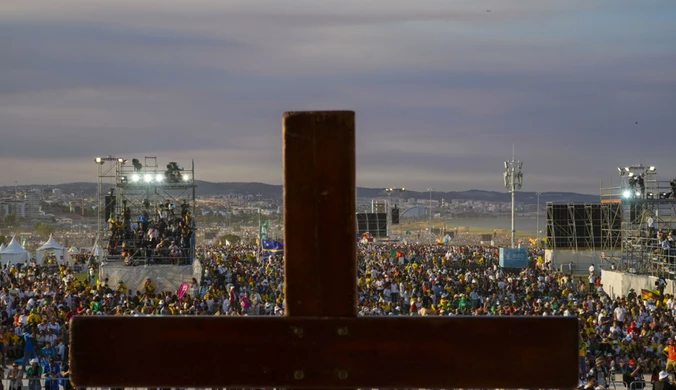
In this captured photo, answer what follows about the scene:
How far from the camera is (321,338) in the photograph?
87.7 inches

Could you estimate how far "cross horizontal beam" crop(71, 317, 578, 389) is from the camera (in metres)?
2.21

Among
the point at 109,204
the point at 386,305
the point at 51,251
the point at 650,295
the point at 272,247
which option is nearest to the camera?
the point at 386,305

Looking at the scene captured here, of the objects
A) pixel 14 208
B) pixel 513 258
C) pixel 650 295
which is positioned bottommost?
pixel 650 295

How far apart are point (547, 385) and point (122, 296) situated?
24.2m

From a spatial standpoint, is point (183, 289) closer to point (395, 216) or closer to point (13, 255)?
point (13, 255)

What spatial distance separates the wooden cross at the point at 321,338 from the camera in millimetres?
2213

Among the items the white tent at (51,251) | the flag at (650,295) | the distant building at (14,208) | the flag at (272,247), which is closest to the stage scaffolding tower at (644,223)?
the flag at (650,295)

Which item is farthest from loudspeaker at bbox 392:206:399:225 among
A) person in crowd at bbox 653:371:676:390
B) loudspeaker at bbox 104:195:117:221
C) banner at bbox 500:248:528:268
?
person in crowd at bbox 653:371:676:390

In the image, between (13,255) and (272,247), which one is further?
(272,247)

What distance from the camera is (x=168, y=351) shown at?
224 cm

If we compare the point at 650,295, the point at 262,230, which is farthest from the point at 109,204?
the point at 650,295

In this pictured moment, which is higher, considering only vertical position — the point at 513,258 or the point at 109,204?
the point at 109,204

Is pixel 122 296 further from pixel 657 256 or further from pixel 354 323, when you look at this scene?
pixel 354 323

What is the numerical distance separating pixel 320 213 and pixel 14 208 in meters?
109
